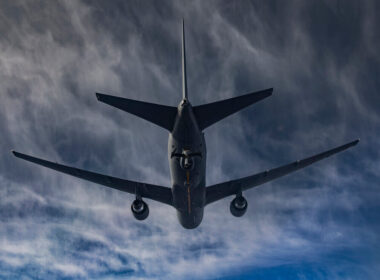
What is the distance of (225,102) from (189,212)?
459 inches

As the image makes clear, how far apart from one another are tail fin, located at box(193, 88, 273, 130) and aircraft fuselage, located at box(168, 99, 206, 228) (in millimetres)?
636

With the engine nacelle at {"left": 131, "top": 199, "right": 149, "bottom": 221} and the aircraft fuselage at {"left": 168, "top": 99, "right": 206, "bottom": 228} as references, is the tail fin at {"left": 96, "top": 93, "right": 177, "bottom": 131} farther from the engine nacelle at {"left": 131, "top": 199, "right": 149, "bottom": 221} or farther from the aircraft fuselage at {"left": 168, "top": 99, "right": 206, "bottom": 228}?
the engine nacelle at {"left": 131, "top": 199, "right": 149, "bottom": 221}

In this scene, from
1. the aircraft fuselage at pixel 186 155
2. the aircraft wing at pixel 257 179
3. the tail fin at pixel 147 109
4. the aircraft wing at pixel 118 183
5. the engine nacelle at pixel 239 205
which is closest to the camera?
the tail fin at pixel 147 109

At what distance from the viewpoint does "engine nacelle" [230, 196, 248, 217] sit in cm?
2156

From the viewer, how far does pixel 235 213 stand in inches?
866

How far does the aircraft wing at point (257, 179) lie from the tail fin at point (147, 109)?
9304 mm

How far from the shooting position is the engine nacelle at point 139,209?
2122 cm

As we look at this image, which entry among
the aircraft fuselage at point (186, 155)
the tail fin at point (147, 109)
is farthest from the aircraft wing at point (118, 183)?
the tail fin at point (147, 109)

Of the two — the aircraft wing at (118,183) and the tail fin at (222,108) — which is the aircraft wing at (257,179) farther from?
the tail fin at (222,108)

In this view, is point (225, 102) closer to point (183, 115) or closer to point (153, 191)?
point (183, 115)

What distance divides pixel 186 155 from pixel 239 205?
8.87 metres

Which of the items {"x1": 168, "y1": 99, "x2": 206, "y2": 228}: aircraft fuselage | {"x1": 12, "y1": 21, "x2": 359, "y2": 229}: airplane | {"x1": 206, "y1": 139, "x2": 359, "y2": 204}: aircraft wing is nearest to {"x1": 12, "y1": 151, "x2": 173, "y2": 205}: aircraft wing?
{"x1": 12, "y1": 21, "x2": 359, "y2": 229}: airplane

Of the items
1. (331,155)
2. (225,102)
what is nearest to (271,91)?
(225,102)

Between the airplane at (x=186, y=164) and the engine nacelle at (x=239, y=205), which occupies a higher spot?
the airplane at (x=186, y=164)
